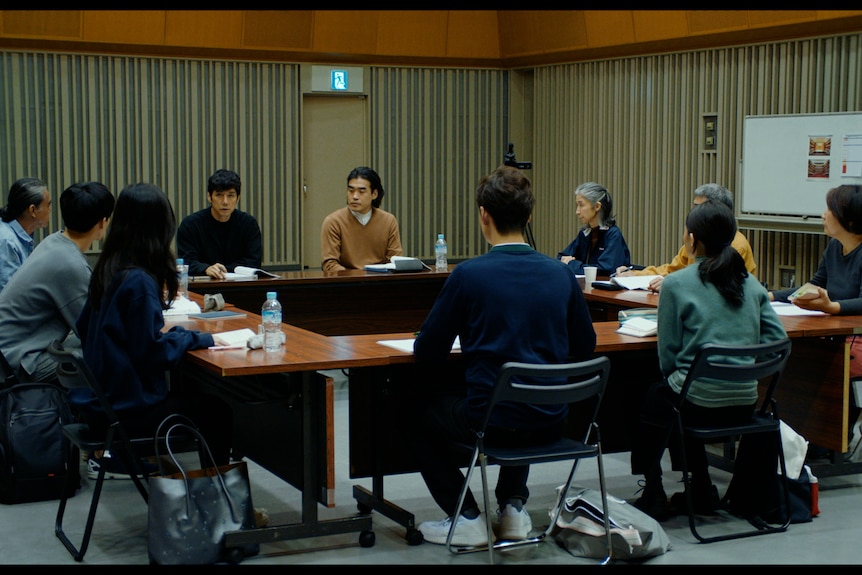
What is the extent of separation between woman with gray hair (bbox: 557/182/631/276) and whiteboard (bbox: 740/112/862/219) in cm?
157

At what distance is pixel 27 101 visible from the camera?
843cm

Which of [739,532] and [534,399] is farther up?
[534,399]

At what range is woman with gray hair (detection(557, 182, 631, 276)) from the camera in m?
6.50

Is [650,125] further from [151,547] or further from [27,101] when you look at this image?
[151,547]

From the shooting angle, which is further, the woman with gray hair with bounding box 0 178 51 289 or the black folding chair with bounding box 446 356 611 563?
the woman with gray hair with bounding box 0 178 51 289

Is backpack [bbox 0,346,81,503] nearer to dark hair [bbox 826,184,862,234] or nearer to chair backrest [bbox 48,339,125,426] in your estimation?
chair backrest [bbox 48,339,125,426]

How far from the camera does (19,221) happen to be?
546cm

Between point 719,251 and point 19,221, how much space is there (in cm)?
355

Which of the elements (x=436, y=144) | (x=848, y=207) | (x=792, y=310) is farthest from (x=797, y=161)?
(x=436, y=144)

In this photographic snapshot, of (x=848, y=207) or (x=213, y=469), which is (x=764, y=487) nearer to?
(x=848, y=207)

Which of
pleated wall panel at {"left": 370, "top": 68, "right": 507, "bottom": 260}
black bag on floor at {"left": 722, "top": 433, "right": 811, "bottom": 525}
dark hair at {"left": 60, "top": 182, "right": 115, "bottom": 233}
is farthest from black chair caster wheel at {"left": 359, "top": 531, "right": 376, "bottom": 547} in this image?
pleated wall panel at {"left": 370, "top": 68, "right": 507, "bottom": 260}

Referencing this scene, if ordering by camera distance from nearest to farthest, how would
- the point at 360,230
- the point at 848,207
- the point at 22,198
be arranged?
the point at 848,207, the point at 22,198, the point at 360,230

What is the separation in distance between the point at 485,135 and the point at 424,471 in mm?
6510
